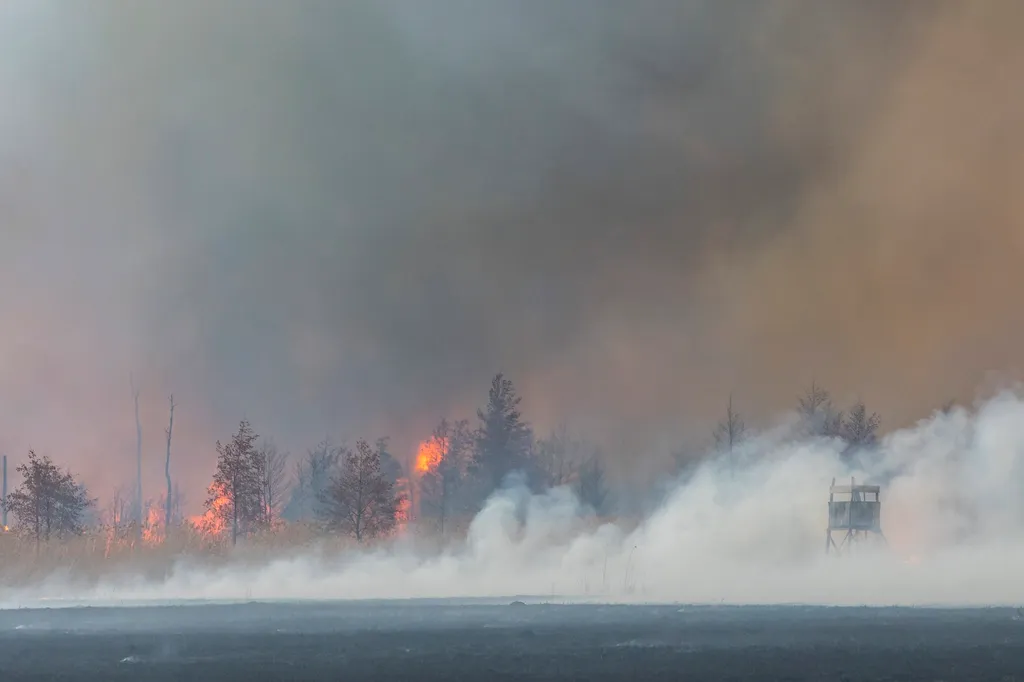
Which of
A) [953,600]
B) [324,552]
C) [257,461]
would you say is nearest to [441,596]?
[324,552]

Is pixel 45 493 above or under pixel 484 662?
above

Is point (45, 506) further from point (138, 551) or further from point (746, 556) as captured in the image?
point (746, 556)

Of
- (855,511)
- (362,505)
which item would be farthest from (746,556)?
(362,505)

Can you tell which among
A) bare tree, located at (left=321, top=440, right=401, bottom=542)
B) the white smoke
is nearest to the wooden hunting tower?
the white smoke

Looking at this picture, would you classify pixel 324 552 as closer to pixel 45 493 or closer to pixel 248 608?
pixel 248 608

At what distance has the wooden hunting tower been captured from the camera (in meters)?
145

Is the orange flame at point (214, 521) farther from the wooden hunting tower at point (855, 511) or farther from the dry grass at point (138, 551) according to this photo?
the wooden hunting tower at point (855, 511)

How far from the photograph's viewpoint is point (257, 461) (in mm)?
164375

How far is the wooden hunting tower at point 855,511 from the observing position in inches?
5709

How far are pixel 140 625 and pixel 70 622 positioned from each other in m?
5.99

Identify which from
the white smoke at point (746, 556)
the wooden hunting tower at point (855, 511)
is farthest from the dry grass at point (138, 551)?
the wooden hunting tower at point (855, 511)

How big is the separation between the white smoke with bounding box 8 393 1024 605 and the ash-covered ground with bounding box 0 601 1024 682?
240 cm

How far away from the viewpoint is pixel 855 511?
146 m

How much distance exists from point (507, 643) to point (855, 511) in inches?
1633
